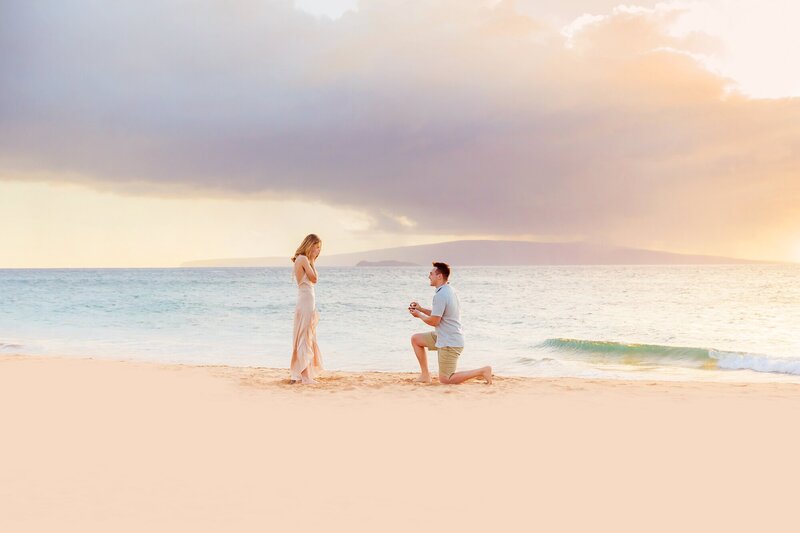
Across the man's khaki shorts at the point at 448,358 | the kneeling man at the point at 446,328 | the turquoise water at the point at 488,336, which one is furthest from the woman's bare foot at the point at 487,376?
the turquoise water at the point at 488,336

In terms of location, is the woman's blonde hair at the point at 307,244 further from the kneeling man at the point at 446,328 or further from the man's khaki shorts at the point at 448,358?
the man's khaki shorts at the point at 448,358

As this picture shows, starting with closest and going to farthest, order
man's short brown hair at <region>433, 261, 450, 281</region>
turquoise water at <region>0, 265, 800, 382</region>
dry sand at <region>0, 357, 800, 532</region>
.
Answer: dry sand at <region>0, 357, 800, 532</region>, man's short brown hair at <region>433, 261, 450, 281</region>, turquoise water at <region>0, 265, 800, 382</region>

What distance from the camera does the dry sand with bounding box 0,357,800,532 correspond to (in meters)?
4.19

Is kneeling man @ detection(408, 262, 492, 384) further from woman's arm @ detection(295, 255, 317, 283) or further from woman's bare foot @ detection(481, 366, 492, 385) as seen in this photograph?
woman's arm @ detection(295, 255, 317, 283)

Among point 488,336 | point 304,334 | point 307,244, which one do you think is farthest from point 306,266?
point 488,336

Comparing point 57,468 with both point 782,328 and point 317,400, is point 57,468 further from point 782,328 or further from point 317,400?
point 782,328

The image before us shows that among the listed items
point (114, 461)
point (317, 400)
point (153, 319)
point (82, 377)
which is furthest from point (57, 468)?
point (153, 319)

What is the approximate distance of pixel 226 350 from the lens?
17781 millimetres

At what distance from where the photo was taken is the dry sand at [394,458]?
419 centimetres

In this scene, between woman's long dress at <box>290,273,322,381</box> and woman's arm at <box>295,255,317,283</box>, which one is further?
woman's long dress at <box>290,273,322,381</box>

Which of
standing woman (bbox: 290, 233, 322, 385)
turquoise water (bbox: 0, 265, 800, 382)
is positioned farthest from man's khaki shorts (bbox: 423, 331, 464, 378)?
turquoise water (bbox: 0, 265, 800, 382)

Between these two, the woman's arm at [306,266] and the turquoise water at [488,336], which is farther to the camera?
the turquoise water at [488,336]

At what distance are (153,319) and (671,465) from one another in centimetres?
2475

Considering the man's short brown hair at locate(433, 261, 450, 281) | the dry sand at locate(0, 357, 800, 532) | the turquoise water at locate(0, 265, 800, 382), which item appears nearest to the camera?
the dry sand at locate(0, 357, 800, 532)
